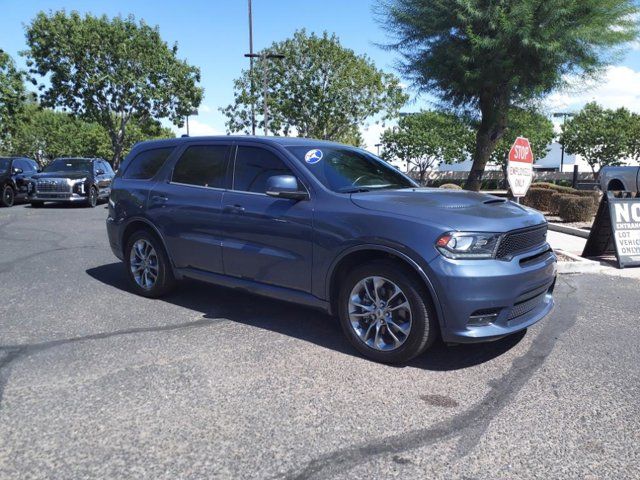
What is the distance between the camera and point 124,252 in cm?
634

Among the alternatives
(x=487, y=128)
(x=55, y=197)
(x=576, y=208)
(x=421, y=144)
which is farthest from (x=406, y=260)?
(x=421, y=144)

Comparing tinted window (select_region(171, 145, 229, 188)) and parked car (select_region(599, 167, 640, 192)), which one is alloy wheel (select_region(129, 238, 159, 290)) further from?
parked car (select_region(599, 167, 640, 192))

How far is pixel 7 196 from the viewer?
17938 mm

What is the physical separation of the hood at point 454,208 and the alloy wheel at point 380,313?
565 mm

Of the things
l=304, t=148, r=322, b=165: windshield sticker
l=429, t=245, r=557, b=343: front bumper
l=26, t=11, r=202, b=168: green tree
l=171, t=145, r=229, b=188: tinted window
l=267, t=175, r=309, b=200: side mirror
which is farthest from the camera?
l=26, t=11, r=202, b=168: green tree

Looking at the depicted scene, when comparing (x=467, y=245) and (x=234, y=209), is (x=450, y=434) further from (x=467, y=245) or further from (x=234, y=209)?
(x=234, y=209)

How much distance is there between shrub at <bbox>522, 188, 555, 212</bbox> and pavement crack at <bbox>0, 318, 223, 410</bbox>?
11.9 m

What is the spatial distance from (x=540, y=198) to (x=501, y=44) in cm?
477

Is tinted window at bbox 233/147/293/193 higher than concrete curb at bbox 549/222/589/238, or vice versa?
tinted window at bbox 233/147/293/193

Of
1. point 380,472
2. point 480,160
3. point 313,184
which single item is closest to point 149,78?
point 480,160

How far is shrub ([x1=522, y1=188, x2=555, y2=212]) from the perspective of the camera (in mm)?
14656

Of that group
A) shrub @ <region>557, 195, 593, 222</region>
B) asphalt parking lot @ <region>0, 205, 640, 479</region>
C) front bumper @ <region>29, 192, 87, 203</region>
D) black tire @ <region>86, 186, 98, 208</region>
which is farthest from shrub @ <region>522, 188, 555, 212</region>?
front bumper @ <region>29, 192, 87, 203</region>

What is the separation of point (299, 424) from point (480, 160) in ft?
39.0

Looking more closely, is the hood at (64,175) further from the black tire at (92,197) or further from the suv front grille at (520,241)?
the suv front grille at (520,241)
